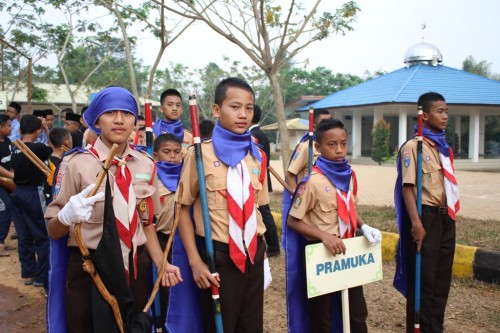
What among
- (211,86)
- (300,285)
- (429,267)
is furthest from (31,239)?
(211,86)

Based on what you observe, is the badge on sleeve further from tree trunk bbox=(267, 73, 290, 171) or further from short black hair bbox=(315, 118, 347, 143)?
tree trunk bbox=(267, 73, 290, 171)

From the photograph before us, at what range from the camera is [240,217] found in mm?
2500

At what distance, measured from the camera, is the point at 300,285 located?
3197 millimetres

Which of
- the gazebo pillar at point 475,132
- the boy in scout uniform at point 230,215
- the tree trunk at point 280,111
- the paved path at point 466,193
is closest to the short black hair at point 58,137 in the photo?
the boy in scout uniform at point 230,215

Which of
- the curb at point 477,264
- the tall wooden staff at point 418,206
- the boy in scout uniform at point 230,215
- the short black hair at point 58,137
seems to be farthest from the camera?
the short black hair at point 58,137

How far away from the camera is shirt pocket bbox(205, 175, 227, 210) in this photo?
8.27 ft

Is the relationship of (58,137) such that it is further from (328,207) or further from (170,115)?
(328,207)

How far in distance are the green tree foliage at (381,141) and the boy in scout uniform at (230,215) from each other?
19870mm

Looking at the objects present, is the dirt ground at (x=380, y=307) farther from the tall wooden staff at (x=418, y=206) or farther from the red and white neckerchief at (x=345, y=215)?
the red and white neckerchief at (x=345, y=215)

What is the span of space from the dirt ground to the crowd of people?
0.56 m

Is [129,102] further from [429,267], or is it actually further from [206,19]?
[206,19]

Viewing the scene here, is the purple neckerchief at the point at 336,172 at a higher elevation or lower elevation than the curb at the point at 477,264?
higher

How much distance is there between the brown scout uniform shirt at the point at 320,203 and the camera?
9.75 feet

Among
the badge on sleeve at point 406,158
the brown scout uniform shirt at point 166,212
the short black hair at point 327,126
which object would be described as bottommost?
the brown scout uniform shirt at point 166,212
